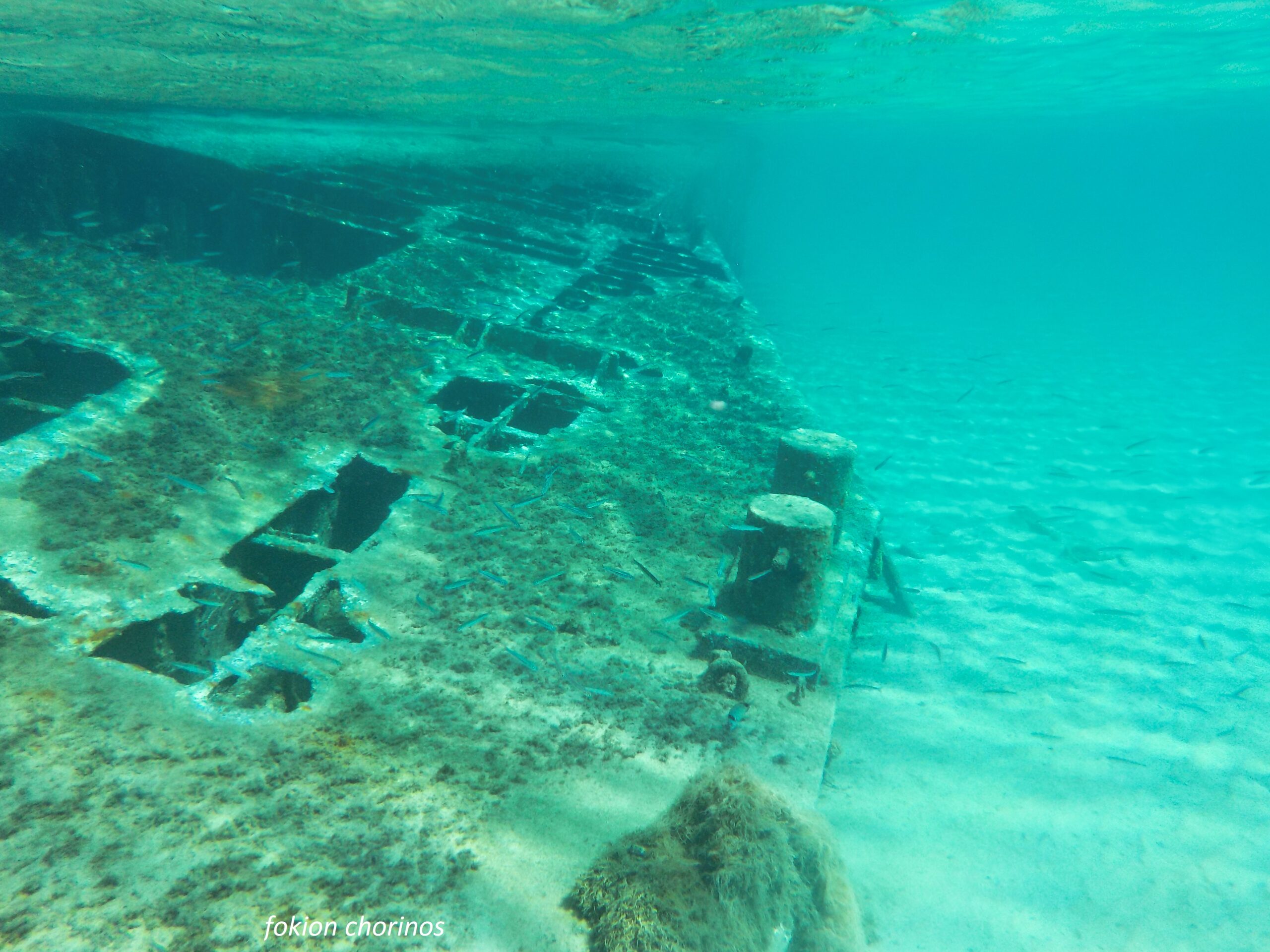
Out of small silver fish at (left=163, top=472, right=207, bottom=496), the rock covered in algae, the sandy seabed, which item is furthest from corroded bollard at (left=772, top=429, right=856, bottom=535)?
small silver fish at (left=163, top=472, right=207, bottom=496)

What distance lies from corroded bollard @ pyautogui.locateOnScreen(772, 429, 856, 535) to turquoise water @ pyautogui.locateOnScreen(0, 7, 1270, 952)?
758mm

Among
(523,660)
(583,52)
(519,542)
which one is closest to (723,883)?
(523,660)

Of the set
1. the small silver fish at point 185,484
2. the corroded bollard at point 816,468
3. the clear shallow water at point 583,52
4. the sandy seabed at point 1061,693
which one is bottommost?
the sandy seabed at point 1061,693

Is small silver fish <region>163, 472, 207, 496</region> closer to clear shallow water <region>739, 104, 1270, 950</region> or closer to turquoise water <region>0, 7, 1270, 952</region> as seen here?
turquoise water <region>0, 7, 1270, 952</region>

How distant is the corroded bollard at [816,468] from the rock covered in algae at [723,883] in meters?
3.16

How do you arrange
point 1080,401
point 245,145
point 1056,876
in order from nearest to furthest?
point 1056,876 → point 245,145 → point 1080,401

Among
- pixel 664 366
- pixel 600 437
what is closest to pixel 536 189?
pixel 664 366

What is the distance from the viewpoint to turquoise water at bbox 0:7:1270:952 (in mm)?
3150

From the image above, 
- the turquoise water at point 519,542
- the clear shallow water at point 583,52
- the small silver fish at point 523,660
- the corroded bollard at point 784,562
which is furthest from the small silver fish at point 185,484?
the clear shallow water at point 583,52

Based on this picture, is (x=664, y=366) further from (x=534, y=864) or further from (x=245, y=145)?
(x=245, y=145)

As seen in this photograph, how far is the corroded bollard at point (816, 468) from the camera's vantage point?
5.91 meters

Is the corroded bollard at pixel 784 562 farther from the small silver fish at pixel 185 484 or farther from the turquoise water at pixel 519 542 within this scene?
the small silver fish at pixel 185 484

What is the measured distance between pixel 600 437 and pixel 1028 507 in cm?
813

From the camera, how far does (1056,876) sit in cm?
488
